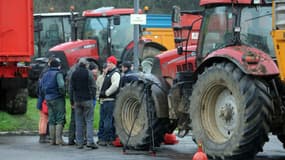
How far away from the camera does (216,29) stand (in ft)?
43.1

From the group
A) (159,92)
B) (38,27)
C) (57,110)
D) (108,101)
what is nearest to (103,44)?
(38,27)

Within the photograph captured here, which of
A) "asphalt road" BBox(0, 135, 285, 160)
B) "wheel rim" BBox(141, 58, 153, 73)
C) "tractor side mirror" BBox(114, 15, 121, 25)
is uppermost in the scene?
"tractor side mirror" BBox(114, 15, 121, 25)

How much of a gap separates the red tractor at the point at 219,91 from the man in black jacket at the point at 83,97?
1.86 feet

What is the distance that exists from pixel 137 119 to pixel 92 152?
111cm

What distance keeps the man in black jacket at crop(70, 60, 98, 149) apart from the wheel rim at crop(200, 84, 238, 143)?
326cm

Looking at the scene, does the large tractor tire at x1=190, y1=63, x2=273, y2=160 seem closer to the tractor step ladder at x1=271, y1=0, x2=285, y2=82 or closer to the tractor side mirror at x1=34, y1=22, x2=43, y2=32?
the tractor step ladder at x1=271, y1=0, x2=285, y2=82

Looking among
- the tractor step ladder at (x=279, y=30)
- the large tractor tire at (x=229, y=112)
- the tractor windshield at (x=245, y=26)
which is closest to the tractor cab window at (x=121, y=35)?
the tractor windshield at (x=245, y=26)

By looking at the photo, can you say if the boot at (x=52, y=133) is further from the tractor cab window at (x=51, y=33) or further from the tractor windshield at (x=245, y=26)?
the tractor cab window at (x=51, y=33)

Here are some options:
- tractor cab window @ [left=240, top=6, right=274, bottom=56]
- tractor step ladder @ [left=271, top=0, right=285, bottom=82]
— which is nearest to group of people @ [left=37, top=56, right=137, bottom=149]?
tractor cab window @ [left=240, top=6, right=274, bottom=56]

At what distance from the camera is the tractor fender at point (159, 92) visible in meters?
13.9

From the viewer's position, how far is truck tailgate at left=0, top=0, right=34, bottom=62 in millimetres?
18094

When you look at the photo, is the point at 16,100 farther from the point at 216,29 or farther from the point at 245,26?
the point at 245,26

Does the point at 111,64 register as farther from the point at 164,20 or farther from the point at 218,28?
the point at 164,20

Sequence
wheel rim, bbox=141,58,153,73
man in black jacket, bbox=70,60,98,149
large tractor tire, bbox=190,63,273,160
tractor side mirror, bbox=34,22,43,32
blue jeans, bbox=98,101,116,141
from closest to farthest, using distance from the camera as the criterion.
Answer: large tractor tire, bbox=190,63,273,160
man in black jacket, bbox=70,60,98,149
blue jeans, bbox=98,101,116,141
wheel rim, bbox=141,58,153,73
tractor side mirror, bbox=34,22,43,32
